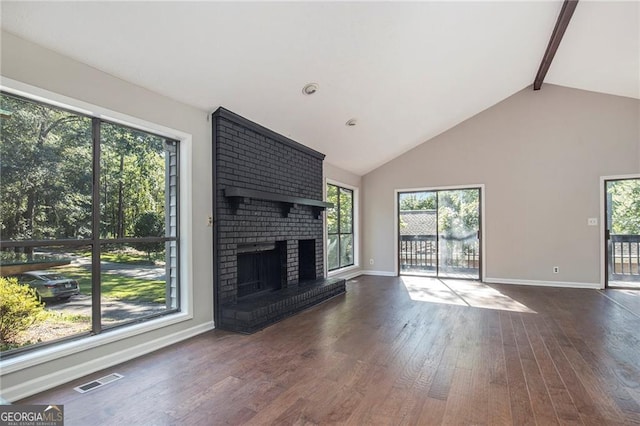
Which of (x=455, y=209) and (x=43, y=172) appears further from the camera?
(x=455, y=209)

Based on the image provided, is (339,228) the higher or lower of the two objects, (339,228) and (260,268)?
the higher

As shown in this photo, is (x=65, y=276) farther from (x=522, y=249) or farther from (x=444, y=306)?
(x=522, y=249)

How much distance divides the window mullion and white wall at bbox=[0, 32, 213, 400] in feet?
0.67

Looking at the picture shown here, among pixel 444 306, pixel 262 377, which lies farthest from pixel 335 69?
pixel 444 306

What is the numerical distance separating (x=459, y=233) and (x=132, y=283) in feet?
20.2

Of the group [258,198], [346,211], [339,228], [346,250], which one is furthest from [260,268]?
[346,211]

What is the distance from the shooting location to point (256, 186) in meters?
4.27

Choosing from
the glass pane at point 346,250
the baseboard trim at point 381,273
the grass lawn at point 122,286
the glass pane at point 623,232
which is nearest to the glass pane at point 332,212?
the glass pane at point 346,250

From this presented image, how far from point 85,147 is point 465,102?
5.71 meters

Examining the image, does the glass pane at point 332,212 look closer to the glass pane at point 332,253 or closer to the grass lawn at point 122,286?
the glass pane at point 332,253

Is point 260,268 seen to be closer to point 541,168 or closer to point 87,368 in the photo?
point 87,368

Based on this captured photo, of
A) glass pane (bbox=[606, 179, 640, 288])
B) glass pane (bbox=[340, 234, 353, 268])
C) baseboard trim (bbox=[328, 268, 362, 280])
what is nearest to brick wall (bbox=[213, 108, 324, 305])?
baseboard trim (bbox=[328, 268, 362, 280])

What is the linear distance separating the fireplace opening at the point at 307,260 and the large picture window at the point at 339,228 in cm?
86

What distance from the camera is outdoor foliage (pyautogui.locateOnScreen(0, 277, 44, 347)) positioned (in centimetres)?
223
